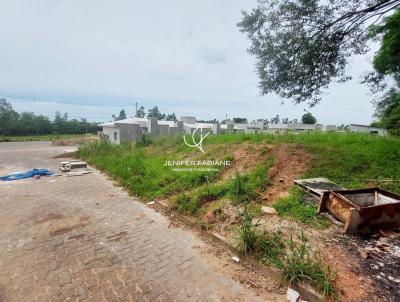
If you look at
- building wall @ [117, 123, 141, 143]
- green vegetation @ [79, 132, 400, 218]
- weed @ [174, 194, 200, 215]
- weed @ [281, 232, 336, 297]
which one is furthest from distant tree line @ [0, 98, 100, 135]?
weed @ [281, 232, 336, 297]

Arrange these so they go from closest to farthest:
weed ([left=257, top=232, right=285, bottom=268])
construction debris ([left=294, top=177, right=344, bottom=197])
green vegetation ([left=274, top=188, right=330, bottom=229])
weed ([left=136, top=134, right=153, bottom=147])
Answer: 1. weed ([left=257, top=232, right=285, bottom=268])
2. green vegetation ([left=274, top=188, right=330, bottom=229])
3. construction debris ([left=294, top=177, right=344, bottom=197])
4. weed ([left=136, top=134, right=153, bottom=147])

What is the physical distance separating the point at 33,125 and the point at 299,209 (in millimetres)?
44251

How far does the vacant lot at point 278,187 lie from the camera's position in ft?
7.95

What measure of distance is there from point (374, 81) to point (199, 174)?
20.2 ft

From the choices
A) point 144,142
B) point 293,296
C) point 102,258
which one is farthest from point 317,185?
point 144,142

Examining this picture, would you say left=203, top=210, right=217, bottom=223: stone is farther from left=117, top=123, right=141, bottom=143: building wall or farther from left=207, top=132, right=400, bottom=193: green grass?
left=117, top=123, right=141, bottom=143: building wall

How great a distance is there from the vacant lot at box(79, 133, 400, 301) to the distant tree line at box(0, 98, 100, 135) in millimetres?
36223

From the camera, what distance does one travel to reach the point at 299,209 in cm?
344

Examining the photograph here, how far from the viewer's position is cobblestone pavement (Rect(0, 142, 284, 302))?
2195 mm

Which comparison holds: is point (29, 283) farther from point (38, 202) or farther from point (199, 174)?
point (199, 174)

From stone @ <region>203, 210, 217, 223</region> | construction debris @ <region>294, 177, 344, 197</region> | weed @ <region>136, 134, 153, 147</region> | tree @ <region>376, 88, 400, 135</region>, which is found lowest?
stone @ <region>203, 210, 217, 223</region>

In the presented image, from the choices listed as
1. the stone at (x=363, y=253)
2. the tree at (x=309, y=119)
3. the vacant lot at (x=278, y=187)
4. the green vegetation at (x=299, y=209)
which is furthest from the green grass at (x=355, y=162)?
the tree at (x=309, y=119)

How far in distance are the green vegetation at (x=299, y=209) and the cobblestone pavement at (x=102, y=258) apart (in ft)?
4.41

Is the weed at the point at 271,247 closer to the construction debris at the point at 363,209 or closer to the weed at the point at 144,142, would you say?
the construction debris at the point at 363,209
